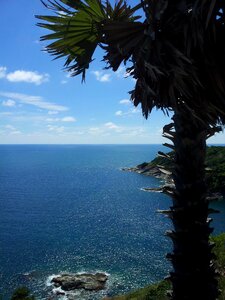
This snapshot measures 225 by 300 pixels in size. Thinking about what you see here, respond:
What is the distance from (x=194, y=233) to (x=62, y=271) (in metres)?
43.8

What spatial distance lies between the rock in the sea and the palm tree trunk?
38108mm

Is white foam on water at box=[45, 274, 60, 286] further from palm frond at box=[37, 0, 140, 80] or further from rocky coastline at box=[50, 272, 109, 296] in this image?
palm frond at box=[37, 0, 140, 80]

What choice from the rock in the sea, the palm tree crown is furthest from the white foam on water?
the palm tree crown

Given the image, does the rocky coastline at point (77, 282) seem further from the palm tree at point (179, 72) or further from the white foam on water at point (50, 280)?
the palm tree at point (179, 72)

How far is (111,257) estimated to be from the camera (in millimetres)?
50625

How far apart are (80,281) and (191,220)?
40.0 m

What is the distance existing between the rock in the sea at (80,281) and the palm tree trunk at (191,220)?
38108mm

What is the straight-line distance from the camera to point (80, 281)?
140 ft

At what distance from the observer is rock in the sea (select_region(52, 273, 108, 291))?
41.5 meters

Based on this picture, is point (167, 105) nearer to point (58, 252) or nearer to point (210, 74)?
point (210, 74)

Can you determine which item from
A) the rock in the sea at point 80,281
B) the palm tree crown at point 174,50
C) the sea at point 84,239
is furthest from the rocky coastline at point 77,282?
the palm tree crown at point 174,50

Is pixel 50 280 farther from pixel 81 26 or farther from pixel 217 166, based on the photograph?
pixel 217 166

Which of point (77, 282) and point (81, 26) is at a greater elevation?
point (81, 26)

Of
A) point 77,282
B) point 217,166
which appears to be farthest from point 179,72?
point 217,166
